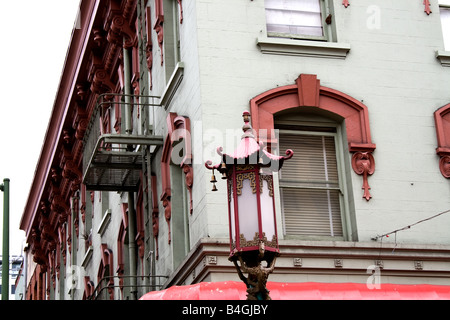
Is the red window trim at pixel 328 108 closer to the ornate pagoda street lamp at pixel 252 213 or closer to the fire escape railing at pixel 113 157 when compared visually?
the fire escape railing at pixel 113 157

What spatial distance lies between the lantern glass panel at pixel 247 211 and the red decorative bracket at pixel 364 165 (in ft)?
18.7

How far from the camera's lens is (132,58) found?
23.8m

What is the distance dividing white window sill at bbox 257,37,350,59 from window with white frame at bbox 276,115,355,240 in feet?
4.25

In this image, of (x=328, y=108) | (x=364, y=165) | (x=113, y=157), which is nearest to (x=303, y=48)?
(x=328, y=108)

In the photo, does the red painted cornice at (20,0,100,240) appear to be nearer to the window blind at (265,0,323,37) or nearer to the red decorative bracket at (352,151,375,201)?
the window blind at (265,0,323,37)

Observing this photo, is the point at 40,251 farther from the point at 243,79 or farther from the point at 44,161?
the point at 243,79

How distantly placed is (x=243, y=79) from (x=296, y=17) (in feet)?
7.13

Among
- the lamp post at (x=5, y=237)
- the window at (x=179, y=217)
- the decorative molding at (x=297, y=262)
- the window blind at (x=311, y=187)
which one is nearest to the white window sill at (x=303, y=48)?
the window blind at (x=311, y=187)

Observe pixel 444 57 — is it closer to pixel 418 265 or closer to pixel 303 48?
pixel 303 48

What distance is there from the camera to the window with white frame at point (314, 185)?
1617 cm

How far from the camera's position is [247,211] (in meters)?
10.7

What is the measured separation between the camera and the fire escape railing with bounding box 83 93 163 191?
62.5ft
